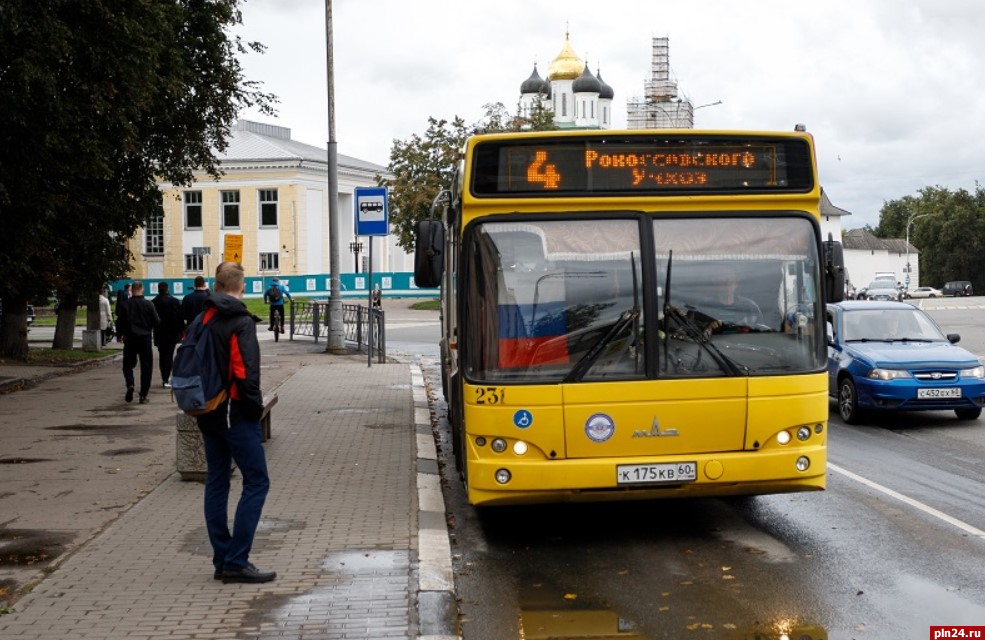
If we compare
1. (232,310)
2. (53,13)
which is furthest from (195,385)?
(53,13)

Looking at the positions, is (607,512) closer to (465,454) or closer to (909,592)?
(465,454)

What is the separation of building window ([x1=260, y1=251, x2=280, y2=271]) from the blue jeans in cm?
7807

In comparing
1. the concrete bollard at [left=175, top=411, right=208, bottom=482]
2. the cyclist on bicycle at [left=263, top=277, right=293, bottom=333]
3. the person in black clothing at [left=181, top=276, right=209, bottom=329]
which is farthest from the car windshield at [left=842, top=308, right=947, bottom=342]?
the cyclist on bicycle at [left=263, top=277, right=293, bottom=333]

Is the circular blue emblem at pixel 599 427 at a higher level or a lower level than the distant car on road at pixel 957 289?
higher

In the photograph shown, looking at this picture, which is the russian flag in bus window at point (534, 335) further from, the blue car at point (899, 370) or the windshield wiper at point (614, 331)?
the blue car at point (899, 370)

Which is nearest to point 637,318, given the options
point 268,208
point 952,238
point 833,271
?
point 833,271

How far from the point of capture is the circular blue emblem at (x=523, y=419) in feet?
27.1

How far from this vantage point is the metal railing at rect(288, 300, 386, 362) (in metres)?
26.3

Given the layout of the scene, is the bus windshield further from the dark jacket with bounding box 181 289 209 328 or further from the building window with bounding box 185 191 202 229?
the building window with bounding box 185 191 202 229

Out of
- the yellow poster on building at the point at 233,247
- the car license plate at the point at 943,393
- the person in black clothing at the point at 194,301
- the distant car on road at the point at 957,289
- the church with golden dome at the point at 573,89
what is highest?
the church with golden dome at the point at 573,89

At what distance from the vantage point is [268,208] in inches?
3359

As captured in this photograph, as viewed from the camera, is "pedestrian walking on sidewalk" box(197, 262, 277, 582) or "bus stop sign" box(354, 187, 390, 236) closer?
"pedestrian walking on sidewalk" box(197, 262, 277, 582)

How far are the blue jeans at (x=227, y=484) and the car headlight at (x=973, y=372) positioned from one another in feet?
35.3

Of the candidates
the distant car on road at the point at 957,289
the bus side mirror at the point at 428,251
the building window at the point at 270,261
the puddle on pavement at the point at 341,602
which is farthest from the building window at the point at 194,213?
the puddle on pavement at the point at 341,602
